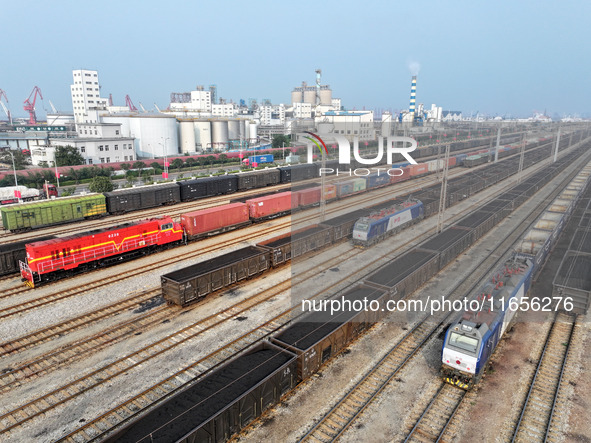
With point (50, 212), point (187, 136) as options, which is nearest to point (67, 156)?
point (50, 212)

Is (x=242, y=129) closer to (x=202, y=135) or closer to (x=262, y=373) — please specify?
(x=202, y=135)

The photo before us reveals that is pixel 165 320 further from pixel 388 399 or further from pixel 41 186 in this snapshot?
pixel 41 186

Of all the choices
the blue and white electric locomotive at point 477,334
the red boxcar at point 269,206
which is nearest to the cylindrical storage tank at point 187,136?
the red boxcar at point 269,206

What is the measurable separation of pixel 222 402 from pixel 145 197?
38.2m

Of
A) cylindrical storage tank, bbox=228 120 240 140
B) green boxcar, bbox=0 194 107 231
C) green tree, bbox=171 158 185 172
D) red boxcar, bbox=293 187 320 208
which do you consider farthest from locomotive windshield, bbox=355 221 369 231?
cylindrical storage tank, bbox=228 120 240 140

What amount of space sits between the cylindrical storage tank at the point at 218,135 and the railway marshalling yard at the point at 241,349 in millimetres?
106893

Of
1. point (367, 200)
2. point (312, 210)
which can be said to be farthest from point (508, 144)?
Answer: point (312, 210)

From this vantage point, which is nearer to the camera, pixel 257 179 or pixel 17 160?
pixel 257 179

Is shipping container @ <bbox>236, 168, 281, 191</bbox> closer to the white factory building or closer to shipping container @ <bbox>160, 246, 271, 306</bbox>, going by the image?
shipping container @ <bbox>160, 246, 271, 306</bbox>

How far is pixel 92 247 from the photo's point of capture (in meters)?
27.4

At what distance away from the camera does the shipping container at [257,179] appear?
57.4m

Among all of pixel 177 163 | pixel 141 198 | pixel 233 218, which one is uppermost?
pixel 177 163

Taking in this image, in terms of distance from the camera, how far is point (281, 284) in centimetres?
2644

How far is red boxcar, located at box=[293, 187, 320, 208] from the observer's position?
105 ft
